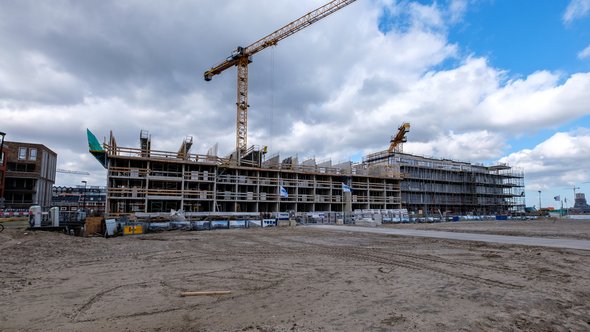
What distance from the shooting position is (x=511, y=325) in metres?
5.40

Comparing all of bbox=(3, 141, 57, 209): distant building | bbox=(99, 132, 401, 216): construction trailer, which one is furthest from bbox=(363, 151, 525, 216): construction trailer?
bbox=(3, 141, 57, 209): distant building

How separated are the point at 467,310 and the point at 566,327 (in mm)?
1364

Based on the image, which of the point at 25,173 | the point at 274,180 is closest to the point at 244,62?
the point at 274,180

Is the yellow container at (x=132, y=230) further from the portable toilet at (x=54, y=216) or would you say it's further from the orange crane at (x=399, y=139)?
the orange crane at (x=399, y=139)

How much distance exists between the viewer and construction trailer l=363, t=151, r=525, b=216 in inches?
2800

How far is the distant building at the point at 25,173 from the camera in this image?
208 ft

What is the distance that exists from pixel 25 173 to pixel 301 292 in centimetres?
7481

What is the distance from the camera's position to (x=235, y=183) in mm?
48281

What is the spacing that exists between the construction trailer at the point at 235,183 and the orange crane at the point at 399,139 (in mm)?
17796

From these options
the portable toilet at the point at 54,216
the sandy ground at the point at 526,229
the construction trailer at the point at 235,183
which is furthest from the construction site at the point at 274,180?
the sandy ground at the point at 526,229

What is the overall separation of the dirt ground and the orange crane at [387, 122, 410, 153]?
70.0 meters

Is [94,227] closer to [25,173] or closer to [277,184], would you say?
[277,184]

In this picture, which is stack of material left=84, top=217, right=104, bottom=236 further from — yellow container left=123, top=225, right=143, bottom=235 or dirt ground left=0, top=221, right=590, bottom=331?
dirt ground left=0, top=221, right=590, bottom=331

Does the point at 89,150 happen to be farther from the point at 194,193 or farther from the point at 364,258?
the point at 364,258
